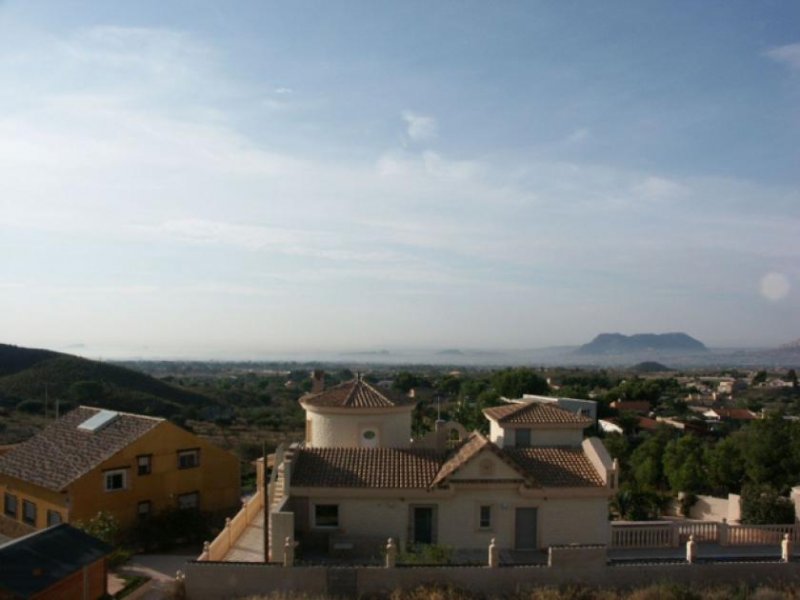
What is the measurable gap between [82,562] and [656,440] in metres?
39.6

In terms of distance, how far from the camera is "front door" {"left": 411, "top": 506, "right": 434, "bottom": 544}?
2356 cm

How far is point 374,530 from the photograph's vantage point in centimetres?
2339

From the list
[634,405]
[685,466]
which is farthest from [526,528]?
[634,405]

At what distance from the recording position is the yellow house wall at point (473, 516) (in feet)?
76.7

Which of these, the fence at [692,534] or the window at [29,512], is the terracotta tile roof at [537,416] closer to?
the fence at [692,534]

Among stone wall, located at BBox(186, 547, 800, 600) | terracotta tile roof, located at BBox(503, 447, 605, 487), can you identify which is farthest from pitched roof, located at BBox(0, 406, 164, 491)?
terracotta tile roof, located at BBox(503, 447, 605, 487)

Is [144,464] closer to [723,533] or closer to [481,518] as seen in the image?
[481,518]

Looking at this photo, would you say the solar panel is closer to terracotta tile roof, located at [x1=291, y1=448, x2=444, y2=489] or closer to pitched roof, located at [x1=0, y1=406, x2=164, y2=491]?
pitched roof, located at [x1=0, y1=406, x2=164, y2=491]

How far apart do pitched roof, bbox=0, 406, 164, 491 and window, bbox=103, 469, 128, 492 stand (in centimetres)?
66

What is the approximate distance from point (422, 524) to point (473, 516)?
1750 mm

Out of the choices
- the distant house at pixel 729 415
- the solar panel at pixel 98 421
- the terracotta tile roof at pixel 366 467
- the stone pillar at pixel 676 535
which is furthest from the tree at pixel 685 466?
the distant house at pixel 729 415

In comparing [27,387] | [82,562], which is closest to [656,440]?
[82,562]

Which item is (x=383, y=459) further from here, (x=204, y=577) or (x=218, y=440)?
(x=218, y=440)

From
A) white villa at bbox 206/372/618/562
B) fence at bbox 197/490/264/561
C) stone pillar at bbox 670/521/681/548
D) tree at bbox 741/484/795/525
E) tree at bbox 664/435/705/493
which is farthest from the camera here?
tree at bbox 664/435/705/493
